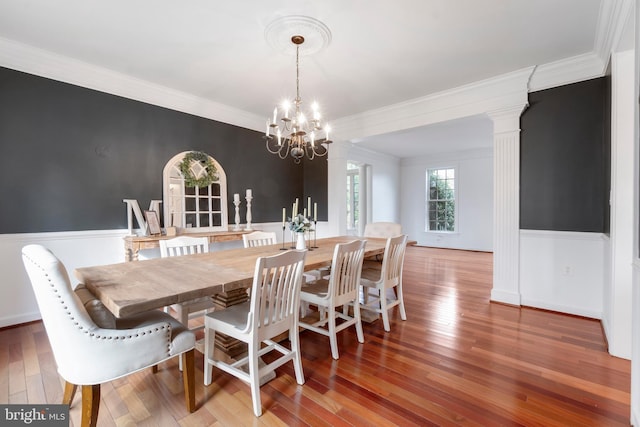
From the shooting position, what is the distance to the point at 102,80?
10.6 ft

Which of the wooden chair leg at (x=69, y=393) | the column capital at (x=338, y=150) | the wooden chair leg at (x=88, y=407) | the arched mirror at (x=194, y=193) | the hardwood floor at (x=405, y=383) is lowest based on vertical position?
the hardwood floor at (x=405, y=383)

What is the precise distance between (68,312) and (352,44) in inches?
112

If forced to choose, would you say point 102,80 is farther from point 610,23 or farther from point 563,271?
point 563,271

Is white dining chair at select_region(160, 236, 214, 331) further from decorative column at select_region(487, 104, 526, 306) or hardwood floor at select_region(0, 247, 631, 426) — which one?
decorative column at select_region(487, 104, 526, 306)

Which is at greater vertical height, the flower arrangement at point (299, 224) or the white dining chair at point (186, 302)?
the flower arrangement at point (299, 224)

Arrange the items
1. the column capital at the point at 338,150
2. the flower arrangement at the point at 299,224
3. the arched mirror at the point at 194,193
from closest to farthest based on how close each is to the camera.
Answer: the flower arrangement at the point at 299,224, the arched mirror at the point at 194,193, the column capital at the point at 338,150

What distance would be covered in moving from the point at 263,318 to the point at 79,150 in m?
2.98

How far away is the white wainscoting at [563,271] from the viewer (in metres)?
2.98

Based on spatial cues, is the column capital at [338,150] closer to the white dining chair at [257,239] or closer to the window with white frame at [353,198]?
the white dining chair at [257,239]

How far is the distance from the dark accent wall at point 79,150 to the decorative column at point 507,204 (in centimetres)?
379

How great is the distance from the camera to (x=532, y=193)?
333 centimetres

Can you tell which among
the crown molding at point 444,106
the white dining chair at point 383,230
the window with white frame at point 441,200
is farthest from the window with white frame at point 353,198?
the white dining chair at point 383,230

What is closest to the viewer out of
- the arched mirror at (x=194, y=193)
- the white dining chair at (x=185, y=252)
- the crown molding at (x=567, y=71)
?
the white dining chair at (x=185, y=252)

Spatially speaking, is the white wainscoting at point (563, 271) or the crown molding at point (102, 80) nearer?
the crown molding at point (102, 80)
